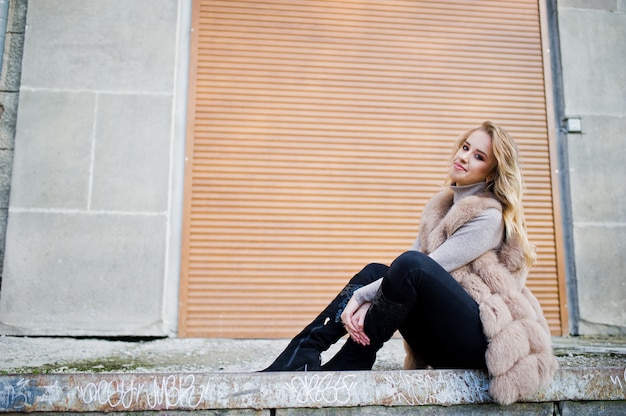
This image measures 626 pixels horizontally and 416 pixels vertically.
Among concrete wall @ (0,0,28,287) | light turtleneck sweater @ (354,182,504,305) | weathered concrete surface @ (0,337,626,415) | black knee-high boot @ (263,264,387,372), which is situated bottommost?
weathered concrete surface @ (0,337,626,415)

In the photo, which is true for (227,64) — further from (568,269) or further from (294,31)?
(568,269)

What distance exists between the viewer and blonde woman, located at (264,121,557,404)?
210cm

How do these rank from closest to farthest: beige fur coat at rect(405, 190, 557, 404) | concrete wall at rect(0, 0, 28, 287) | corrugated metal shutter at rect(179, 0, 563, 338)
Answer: beige fur coat at rect(405, 190, 557, 404), concrete wall at rect(0, 0, 28, 287), corrugated metal shutter at rect(179, 0, 563, 338)

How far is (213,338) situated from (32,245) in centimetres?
166

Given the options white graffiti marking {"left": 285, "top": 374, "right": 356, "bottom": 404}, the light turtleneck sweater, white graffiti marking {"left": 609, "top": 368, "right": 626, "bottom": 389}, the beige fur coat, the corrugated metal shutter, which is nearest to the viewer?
the beige fur coat

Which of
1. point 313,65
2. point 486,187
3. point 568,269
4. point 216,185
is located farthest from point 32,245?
point 568,269

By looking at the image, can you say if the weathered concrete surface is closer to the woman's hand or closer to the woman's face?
the woman's hand

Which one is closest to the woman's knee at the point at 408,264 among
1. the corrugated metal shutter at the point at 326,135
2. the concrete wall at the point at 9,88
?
the corrugated metal shutter at the point at 326,135

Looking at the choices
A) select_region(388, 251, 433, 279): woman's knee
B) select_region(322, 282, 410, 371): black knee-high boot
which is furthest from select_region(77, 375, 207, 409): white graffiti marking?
select_region(388, 251, 433, 279): woman's knee

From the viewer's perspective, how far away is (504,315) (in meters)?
2.14

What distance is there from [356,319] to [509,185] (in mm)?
959

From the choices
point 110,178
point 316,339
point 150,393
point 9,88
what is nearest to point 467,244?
point 316,339

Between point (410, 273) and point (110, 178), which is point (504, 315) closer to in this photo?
point (410, 273)

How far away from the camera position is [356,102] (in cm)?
481
